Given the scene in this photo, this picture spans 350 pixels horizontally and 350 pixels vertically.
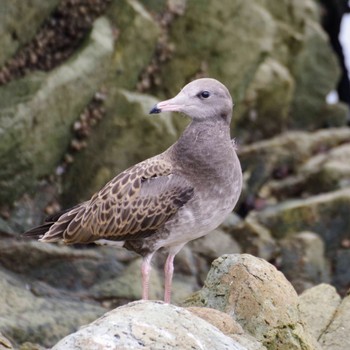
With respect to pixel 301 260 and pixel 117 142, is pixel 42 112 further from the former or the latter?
pixel 301 260

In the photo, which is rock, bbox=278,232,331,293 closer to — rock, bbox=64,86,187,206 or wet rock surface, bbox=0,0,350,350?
wet rock surface, bbox=0,0,350,350

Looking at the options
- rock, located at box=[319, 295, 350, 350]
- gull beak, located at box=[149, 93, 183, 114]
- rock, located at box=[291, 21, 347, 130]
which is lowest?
rock, located at box=[291, 21, 347, 130]

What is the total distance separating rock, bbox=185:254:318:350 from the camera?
393 inches

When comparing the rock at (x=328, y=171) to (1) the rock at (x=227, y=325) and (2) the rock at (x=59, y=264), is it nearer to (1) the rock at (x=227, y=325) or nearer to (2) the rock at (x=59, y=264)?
(2) the rock at (x=59, y=264)

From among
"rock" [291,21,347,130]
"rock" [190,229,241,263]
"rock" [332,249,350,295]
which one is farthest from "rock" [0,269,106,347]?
"rock" [291,21,347,130]

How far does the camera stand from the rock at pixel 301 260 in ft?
58.4

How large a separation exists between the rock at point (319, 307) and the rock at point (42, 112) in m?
5.02

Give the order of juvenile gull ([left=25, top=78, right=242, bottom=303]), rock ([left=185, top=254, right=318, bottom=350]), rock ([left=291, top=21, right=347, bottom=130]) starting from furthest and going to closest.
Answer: rock ([left=291, top=21, right=347, bottom=130]) < juvenile gull ([left=25, top=78, right=242, bottom=303]) < rock ([left=185, top=254, right=318, bottom=350])

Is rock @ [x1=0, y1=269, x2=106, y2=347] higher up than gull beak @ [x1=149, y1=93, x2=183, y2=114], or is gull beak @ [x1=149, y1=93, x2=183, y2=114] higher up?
gull beak @ [x1=149, y1=93, x2=183, y2=114]

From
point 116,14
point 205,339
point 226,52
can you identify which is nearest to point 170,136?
point 116,14

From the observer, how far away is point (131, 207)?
36.8 ft

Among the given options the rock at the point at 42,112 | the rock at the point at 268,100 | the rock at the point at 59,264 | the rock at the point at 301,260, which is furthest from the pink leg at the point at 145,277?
the rock at the point at 268,100

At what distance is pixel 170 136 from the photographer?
16.4 m

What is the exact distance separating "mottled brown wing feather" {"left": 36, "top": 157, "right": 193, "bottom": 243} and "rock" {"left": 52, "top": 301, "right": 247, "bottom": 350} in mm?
2343
